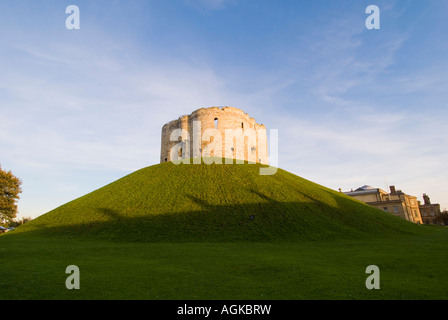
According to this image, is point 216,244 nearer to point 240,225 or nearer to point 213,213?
point 240,225

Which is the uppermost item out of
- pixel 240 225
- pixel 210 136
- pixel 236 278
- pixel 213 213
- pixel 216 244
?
pixel 210 136

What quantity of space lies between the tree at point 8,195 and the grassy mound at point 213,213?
22.4m

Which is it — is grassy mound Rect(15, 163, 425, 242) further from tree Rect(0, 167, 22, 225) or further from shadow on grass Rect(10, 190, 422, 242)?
tree Rect(0, 167, 22, 225)

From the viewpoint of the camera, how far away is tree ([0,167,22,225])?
4909 cm

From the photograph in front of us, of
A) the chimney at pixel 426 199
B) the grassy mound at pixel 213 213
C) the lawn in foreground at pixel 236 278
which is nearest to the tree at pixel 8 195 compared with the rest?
the grassy mound at pixel 213 213

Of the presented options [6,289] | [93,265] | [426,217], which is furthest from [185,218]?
[426,217]

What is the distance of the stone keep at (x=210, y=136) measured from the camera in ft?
178

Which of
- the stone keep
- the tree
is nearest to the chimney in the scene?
the stone keep

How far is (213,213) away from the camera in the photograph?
1129 inches

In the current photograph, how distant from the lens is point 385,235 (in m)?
25.8

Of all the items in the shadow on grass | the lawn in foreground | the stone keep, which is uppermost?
the stone keep

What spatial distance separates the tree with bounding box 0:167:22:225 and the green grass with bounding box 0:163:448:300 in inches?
915

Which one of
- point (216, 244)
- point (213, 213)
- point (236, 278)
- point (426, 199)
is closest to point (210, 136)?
point (213, 213)

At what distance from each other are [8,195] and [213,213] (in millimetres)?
46772
